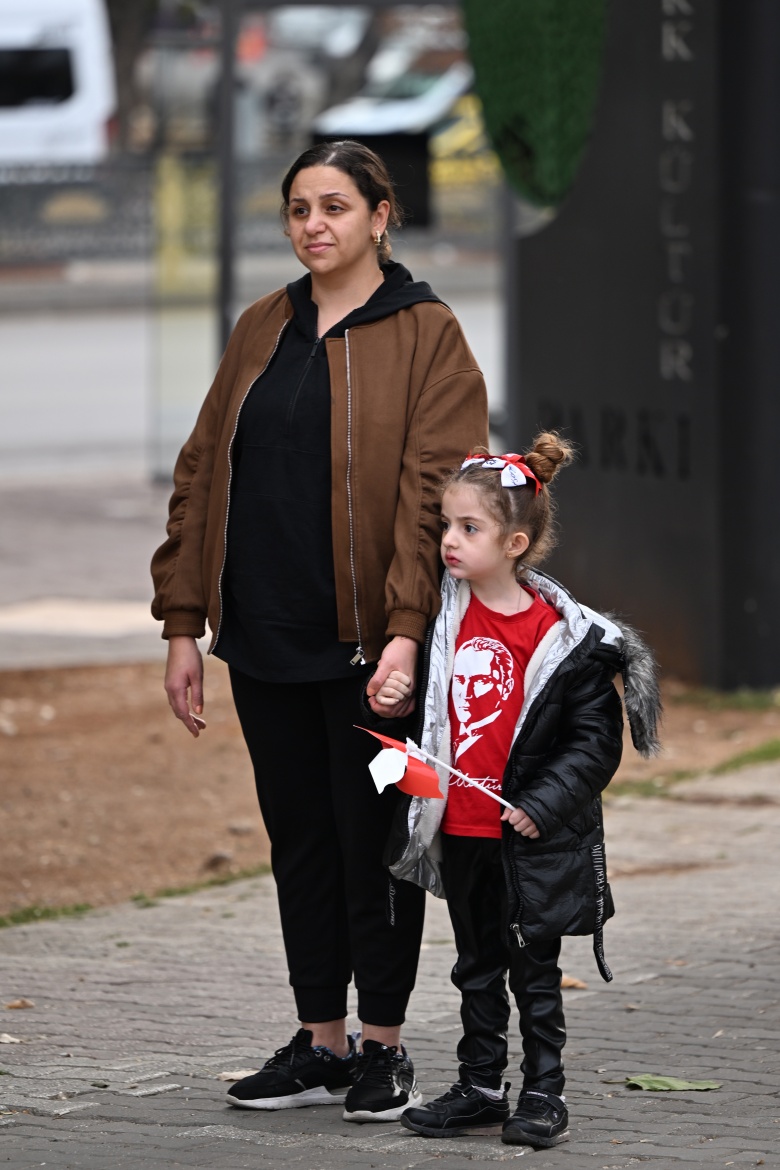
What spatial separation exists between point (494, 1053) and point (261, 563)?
113 cm

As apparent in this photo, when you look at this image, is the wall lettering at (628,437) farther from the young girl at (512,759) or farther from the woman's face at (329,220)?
the young girl at (512,759)

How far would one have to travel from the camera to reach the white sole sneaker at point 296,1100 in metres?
4.70

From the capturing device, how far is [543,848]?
4297 mm

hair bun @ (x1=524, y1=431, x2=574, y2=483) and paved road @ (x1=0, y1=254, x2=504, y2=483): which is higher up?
hair bun @ (x1=524, y1=431, x2=574, y2=483)

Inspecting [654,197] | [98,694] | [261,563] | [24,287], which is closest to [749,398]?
[654,197]

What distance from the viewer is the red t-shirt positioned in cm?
436

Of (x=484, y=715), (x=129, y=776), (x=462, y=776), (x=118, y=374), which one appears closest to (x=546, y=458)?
(x=484, y=715)

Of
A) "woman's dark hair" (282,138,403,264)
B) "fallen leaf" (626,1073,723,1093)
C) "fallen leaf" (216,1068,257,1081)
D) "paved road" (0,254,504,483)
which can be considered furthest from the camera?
"paved road" (0,254,504,483)

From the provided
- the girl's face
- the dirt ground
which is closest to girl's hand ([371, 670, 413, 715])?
the girl's face

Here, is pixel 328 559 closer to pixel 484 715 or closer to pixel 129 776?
pixel 484 715

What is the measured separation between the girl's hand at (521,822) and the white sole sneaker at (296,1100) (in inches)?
35.4

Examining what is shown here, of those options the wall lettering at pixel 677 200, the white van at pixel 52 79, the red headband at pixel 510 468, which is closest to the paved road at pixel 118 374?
the white van at pixel 52 79

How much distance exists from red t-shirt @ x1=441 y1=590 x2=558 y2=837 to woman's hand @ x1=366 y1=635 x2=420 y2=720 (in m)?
0.09

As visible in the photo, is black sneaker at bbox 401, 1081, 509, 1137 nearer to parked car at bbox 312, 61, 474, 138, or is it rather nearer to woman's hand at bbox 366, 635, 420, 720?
woman's hand at bbox 366, 635, 420, 720
